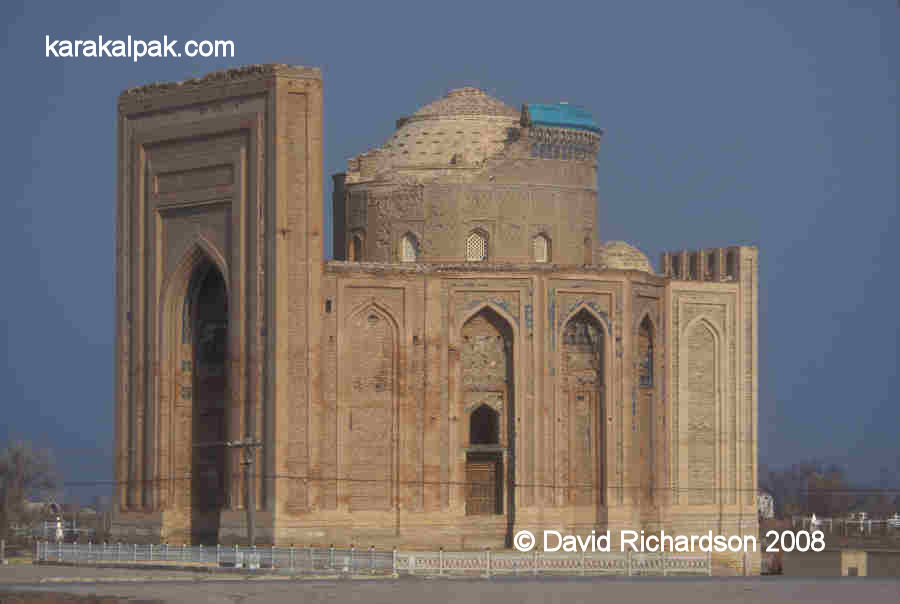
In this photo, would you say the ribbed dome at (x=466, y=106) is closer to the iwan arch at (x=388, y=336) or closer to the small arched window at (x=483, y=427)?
the iwan arch at (x=388, y=336)

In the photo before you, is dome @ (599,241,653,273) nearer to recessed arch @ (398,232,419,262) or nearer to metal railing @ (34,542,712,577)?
recessed arch @ (398,232,419,262)

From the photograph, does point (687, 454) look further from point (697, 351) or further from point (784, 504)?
point (784, 504)

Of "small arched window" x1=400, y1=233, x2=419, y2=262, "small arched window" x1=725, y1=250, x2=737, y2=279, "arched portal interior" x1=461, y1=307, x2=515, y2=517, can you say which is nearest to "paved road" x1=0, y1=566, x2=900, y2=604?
"arched portal interior" x1=461, y1=307, x2=515, y2=517

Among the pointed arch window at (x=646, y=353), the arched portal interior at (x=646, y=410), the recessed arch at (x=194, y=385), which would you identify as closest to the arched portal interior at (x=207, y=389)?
the recessed arch at (x=194, y=385)

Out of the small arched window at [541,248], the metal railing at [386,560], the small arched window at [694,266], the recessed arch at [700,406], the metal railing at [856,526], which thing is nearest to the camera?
the metal railing at [386,560]

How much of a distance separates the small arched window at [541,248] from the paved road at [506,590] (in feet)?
61.8

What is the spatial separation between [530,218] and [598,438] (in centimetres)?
610

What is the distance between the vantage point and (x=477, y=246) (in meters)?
55.5

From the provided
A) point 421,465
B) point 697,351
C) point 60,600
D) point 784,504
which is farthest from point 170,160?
point 784,504

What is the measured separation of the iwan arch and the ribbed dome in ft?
0.28

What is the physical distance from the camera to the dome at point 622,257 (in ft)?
194

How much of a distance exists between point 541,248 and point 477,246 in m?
1.80

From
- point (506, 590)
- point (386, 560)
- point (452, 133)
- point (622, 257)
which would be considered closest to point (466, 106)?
point (452, 133)

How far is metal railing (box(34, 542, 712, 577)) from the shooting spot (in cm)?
4353
